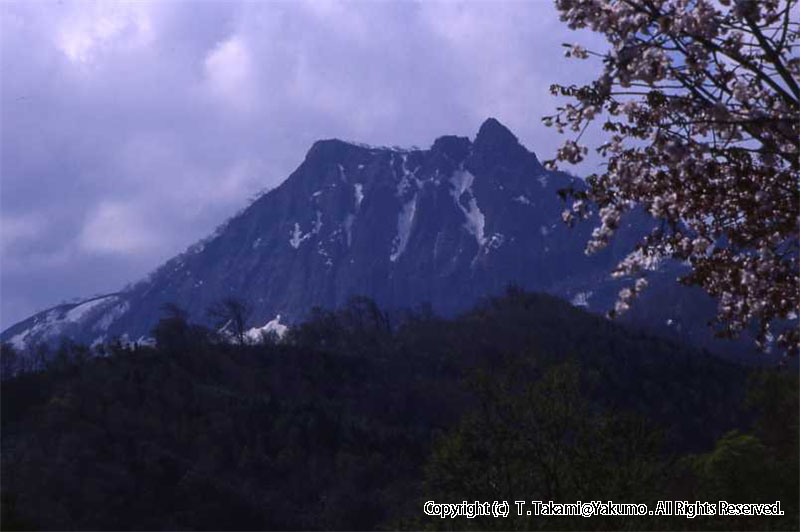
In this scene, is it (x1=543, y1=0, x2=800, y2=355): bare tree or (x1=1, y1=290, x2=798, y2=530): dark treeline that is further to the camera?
(x1=1, y1=290, x2=798, y2=530): dark treeline

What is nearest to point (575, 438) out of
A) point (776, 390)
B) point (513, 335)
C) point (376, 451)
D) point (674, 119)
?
point (674, 119)

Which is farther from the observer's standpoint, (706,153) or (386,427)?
(386,427)

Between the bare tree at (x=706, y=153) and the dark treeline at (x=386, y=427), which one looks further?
the dark treeline at (x=386, y=427)

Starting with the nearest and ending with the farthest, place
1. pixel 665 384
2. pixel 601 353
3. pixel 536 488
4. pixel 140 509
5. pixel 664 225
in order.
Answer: pixel 664 225 < pixel 536 488 < pixel 140 509 < pixel 665 384 < pixel 601 353

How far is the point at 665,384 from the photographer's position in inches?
6088

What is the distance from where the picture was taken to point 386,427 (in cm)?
11575

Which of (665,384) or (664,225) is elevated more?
(665,384)

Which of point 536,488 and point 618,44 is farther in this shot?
point 536,488

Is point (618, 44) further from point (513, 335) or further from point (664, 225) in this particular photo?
point (513, 335)

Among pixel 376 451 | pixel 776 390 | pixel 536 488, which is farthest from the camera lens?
pixel 376 451

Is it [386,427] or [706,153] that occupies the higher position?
[386,427]

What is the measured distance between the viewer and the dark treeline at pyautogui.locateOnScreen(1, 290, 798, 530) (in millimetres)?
21234

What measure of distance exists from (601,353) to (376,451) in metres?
75.8

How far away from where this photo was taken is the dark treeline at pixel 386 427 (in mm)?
21234
